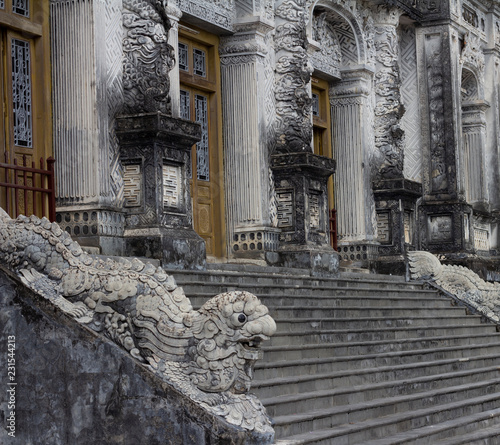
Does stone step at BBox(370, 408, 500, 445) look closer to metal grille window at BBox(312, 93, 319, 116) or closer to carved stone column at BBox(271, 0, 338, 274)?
carved stone column at BBox(271, 0, 338, 274)

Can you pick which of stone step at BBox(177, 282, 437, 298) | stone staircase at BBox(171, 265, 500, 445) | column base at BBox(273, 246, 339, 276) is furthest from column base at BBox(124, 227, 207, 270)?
column base at BBox(273, 246, 339, 276)

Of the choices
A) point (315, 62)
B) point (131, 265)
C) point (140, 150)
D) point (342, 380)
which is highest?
point (315, 62)

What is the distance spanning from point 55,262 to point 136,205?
4.09 meters

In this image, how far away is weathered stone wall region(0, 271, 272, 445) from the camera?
6.86 metres

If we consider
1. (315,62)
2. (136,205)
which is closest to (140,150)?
(136,205)

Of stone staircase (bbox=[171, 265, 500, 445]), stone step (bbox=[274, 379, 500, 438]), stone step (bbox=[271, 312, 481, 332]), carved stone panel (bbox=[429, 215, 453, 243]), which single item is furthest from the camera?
carved stone panel (bbox=[429, 215, 453, 243])

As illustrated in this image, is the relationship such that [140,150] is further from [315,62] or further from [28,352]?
[315,62]

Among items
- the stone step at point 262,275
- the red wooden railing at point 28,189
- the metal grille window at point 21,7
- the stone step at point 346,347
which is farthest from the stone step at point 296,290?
the metal grille window at point 21,7

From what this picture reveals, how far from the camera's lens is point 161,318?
726cm

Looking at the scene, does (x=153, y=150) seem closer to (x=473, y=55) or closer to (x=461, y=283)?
(x=461, y=283)

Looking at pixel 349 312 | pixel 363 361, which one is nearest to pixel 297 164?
pixel 349 312

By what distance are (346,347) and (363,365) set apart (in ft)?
0.84

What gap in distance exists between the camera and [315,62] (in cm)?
1756

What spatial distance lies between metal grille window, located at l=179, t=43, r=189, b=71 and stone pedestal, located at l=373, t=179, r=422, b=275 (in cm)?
497
